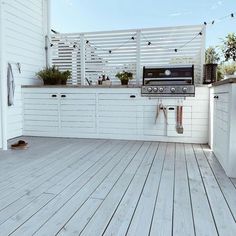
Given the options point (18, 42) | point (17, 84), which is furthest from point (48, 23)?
point (17, 84)

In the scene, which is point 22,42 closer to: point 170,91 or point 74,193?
point 170,91

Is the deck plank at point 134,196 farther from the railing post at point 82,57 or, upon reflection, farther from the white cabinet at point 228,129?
the railing post at point 82,57

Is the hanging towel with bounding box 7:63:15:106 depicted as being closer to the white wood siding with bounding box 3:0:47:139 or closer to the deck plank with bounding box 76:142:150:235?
the white wood siding with bounding box 3:0:47:139

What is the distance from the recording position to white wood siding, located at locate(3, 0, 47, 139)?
Result: 4.41 m

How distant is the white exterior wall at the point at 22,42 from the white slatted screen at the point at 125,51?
0.36m

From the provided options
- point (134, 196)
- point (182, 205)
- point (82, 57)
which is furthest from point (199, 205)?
point (82, 57)

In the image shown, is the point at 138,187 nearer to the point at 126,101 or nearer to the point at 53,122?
the point at 126,101

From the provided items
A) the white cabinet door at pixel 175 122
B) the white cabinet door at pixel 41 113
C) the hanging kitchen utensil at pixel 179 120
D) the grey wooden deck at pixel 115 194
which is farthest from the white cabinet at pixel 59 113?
the hanging kitchen utensil at pixel 179 120

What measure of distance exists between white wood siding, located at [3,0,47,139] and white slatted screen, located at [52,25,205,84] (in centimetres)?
36

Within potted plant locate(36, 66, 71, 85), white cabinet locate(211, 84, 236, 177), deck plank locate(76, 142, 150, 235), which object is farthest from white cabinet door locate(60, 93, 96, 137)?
white cabinet locate(211, 84, 236, 177)

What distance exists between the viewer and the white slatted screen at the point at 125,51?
464cm

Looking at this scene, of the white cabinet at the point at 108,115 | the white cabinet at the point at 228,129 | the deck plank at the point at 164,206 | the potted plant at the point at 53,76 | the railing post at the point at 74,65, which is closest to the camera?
the deck plank at the point at 164,206

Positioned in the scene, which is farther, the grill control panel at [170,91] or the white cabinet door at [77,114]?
the white cabinet door at [77,114]

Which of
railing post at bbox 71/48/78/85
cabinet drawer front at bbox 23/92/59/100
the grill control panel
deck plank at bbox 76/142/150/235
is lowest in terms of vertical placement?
deck plank at bbox 76/142/150/235
